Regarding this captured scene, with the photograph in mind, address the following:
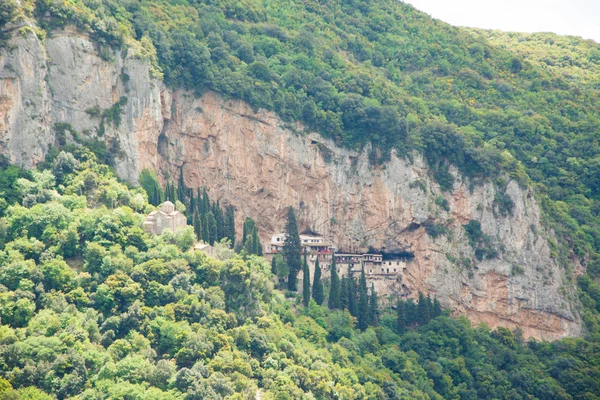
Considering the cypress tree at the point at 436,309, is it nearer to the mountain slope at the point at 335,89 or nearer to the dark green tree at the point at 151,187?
the mountain slope at the point at 335,89

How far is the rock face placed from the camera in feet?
325

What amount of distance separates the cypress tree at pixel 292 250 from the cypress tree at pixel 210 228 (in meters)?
6.46

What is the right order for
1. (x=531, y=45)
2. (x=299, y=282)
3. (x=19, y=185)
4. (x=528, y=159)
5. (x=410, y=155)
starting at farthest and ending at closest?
(x=531, y=45), (x=528, y=159), (x=410, y=155), (x=299, y=282), (x=19, y=185)

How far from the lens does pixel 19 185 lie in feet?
274

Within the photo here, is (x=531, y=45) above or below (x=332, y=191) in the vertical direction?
above

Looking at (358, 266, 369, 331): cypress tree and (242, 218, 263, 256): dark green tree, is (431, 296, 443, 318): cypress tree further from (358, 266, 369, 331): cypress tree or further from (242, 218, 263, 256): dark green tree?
(242, 218, 263, 256): dark green tree

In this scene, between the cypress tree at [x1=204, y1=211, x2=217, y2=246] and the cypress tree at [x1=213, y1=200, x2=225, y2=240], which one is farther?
the cypress tree at [x1=213, y1=200, x2=225, y2=240]

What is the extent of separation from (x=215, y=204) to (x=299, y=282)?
8.71 meters

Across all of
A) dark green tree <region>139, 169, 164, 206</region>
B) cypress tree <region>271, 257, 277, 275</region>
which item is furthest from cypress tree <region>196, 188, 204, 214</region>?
cypress tree <region>271, 257, 277, 275</region>

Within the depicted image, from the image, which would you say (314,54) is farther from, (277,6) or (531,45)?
(531,45)

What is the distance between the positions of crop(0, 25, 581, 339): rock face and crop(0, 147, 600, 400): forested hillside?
3595 millimetres

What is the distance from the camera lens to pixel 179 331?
76500 mm

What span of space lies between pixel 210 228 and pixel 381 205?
55.2 ft

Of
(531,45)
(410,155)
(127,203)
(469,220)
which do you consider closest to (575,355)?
(469,220)
